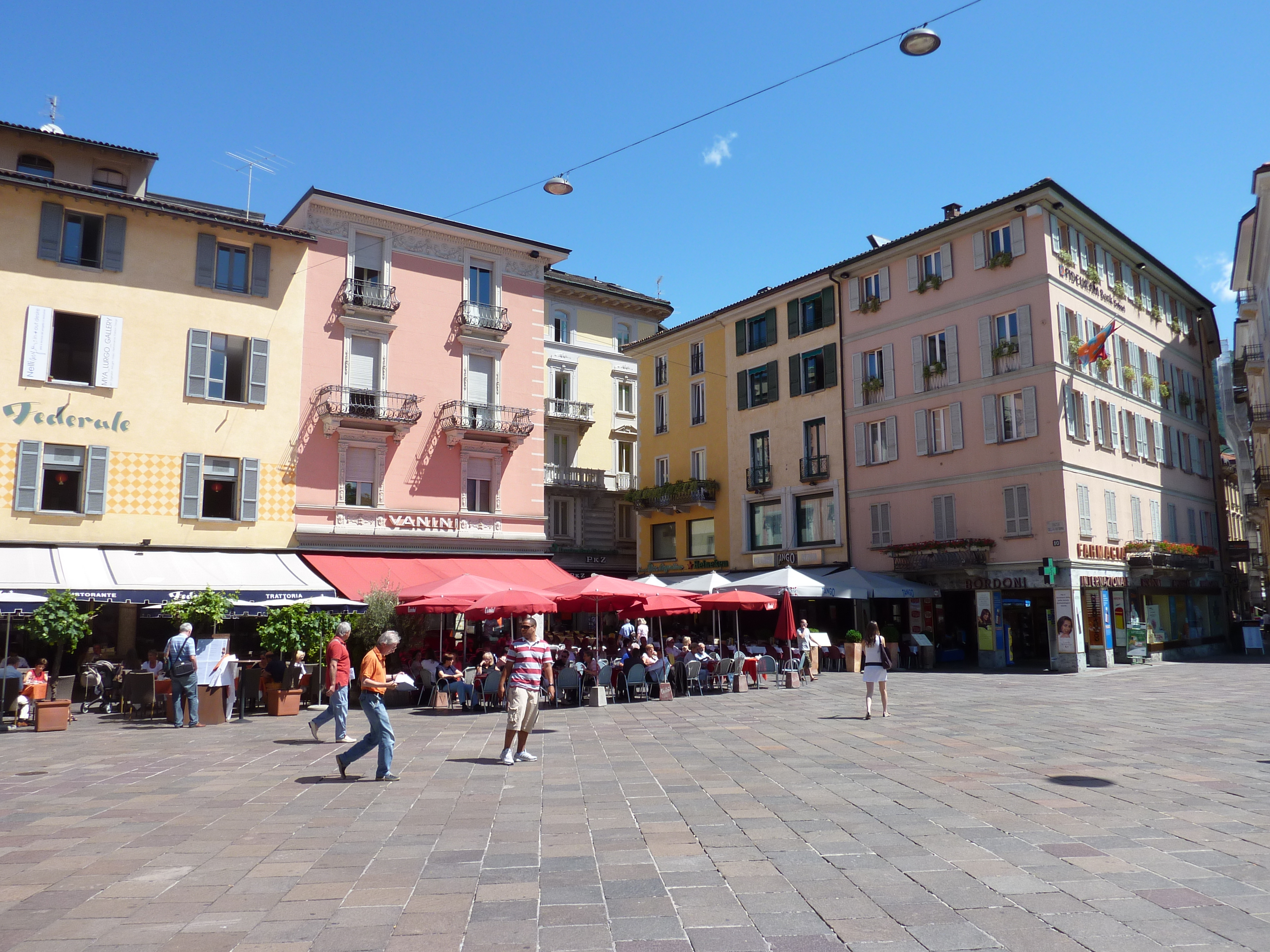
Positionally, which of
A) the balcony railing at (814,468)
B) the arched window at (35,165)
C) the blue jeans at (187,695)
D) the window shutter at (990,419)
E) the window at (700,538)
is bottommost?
the blue jeans at (187,695)

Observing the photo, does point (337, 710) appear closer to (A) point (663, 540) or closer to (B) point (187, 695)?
(B) point (187, 695)

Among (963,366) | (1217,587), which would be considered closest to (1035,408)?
(963,366)

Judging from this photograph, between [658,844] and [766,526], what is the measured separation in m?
28.0

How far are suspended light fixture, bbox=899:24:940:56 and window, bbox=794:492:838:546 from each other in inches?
839

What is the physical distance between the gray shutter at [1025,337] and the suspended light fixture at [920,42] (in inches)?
666

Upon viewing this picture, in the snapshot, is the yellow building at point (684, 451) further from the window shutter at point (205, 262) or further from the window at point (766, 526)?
the window shutter at point (205, 262)

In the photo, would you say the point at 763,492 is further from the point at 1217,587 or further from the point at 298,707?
the point at 298,707

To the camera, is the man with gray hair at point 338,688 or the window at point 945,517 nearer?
the man with gray hair at point 338,688

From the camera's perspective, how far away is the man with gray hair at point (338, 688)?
1154 centimetres

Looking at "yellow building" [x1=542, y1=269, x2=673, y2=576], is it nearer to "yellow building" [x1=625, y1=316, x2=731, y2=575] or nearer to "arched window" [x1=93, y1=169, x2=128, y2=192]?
"yellow building" [x1=625, y1=316, x2=731, y2=575]

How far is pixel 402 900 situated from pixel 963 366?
2642 cm

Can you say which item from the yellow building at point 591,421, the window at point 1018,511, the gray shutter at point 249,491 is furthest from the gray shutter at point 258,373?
the window at point 1018,511

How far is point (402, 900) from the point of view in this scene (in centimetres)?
564

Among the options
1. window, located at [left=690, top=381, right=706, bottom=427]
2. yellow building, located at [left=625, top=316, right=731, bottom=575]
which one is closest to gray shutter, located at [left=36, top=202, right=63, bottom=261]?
yellow building, located at [left=625, top=316, right=731, bottom=575]
